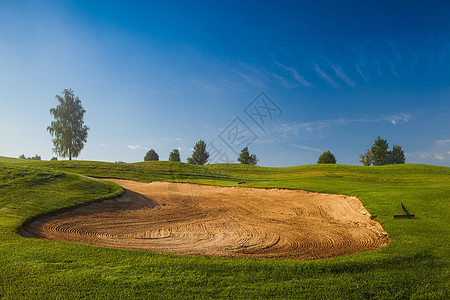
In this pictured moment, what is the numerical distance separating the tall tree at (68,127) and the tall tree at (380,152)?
75.6 metres

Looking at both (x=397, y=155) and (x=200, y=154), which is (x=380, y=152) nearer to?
(x=397, y=155)

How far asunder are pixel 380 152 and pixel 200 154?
51253mm

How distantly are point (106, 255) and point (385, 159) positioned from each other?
7640cm

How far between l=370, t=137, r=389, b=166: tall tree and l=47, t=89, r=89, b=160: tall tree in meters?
75.6

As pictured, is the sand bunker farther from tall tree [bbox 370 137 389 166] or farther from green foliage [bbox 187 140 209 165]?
tall tree [bbox 370 137 389 166]

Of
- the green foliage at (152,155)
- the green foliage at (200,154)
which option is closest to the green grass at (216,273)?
the green foliage at (200,154)

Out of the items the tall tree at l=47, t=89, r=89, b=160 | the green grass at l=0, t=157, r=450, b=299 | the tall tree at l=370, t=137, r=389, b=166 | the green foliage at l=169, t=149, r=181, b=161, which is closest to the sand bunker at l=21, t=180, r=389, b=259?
the green grass at l=0, t=157, r=450, b=299

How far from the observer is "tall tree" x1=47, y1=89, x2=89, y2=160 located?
167 ft

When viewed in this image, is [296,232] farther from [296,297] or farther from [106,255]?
[106,255]

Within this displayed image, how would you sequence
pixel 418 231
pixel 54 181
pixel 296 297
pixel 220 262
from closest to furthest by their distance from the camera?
1. pixel 296 297
2. pixel 220 262
3. pixel 418 231
4. pixel 54 181

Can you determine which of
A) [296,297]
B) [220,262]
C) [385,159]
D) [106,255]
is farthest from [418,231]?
[385,159]

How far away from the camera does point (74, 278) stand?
15.1 feet

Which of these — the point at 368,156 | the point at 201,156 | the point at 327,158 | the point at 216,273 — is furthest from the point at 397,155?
the point at 216,273

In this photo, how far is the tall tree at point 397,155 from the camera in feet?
229
